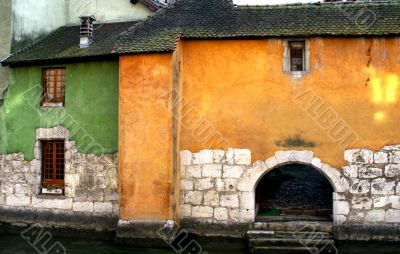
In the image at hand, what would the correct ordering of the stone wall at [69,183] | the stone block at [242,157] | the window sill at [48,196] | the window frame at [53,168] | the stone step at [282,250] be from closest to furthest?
1. the stone step at [282,250]
2. the stone block at [242,157]
3. the stone wall at [69,183]
4. the window sill at [48,196]
5. the window frame at [53,168]

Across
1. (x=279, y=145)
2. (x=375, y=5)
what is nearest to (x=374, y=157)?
(x=279, y=145)

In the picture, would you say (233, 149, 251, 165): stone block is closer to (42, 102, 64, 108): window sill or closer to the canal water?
the canal water

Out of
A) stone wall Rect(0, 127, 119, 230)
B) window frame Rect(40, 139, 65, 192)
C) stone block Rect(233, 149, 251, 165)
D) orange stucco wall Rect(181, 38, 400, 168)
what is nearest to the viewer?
orange stucco wall Rect(181, 38, 400, 168)

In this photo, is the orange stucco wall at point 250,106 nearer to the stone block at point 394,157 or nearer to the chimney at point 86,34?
the stone block at point 394,157

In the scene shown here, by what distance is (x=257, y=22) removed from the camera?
11164 millimetres

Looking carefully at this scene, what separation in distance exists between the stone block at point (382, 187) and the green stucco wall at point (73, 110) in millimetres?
6443

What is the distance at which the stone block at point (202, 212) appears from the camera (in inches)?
429

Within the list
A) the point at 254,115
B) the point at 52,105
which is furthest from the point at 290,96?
the point at 52,105

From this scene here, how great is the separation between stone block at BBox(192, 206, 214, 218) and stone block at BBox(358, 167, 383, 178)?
357cm

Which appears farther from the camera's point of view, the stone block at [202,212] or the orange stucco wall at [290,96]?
the stone block at [202,212]

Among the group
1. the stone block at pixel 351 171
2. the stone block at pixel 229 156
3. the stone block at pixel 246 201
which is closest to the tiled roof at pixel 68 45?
the stone block at pixel 229 156

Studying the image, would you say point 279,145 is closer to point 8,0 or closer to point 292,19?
point 292,19

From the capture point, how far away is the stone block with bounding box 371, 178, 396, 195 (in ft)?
33.9

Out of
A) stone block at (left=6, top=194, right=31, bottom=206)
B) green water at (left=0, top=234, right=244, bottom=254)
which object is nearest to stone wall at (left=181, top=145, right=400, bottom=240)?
green water at (left=0, top=234, right=244, bottom=254)
